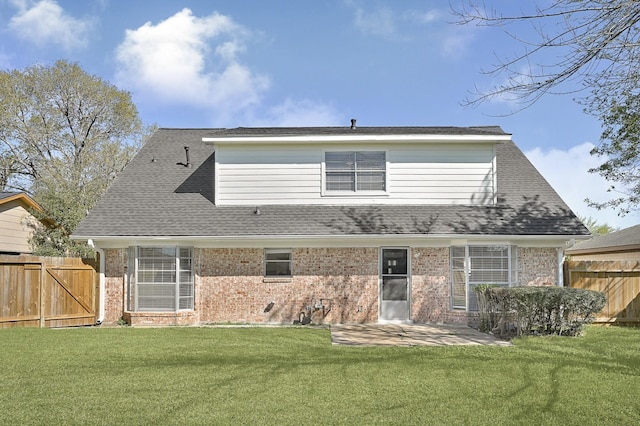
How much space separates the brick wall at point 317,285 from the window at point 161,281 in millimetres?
339

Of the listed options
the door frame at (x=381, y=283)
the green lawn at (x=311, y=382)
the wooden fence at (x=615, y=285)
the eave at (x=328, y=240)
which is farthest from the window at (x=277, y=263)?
the wooden fence at (x=615, y=285)

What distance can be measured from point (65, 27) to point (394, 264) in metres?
15.4

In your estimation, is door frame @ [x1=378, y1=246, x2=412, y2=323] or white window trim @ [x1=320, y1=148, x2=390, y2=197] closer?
door frame @ [x1=378, y1=246, x2=412, y2=323]

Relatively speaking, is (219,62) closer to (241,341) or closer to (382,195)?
(382,195)

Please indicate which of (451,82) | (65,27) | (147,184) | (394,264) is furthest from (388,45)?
(65,27)

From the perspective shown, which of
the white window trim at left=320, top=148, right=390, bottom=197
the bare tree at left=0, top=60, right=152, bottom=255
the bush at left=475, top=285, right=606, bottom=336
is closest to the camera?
the bush at left=475, top=285, right=606, bottom=336

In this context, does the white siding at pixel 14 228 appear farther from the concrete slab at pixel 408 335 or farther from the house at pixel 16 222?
the concrete slab at pixel 408 335

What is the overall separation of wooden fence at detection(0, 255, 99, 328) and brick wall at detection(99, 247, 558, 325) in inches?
31.8

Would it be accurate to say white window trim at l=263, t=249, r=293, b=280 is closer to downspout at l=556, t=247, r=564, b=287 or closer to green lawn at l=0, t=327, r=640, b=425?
green lawn at l=0, t=327, r=640, b=425

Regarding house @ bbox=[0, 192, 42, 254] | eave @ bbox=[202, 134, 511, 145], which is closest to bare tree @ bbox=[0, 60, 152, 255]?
house @ bbox=[0, 192, 42, 254]

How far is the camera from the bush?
12.1 m

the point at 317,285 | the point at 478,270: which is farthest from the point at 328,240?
the point at 478,270

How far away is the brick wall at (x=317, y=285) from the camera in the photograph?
50.2 ft

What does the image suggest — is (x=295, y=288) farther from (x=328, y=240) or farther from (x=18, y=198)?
(x=18, y=198)
